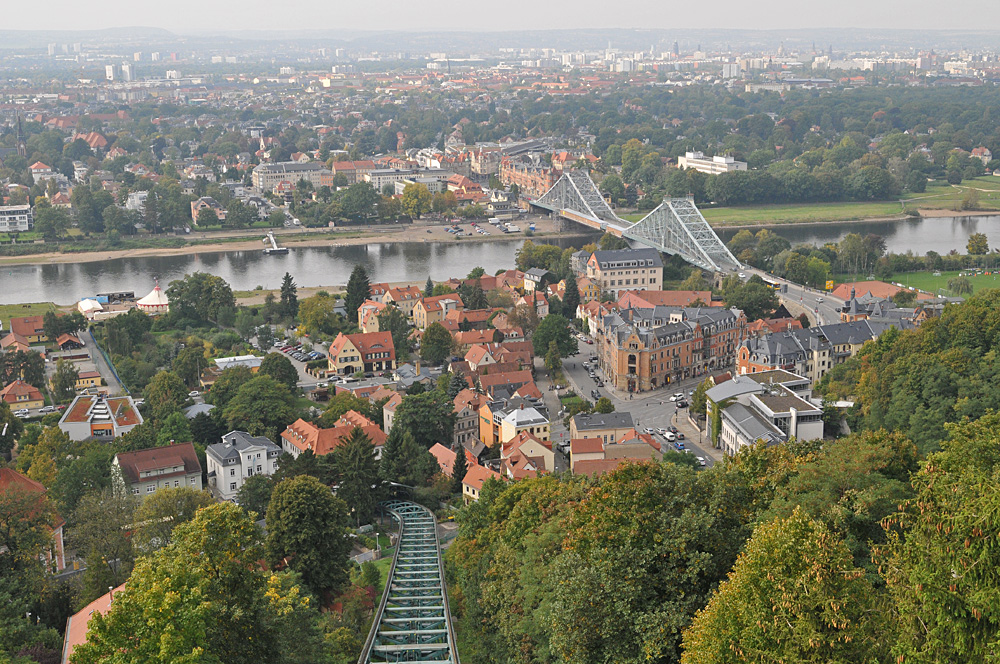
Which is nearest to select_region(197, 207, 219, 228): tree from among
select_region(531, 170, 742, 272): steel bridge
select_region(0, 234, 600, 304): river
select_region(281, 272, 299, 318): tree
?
select_region(0, 234, 600, 304): river

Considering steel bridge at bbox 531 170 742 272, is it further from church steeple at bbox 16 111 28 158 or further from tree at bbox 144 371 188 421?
church steeple at bbox 16 111 28 158

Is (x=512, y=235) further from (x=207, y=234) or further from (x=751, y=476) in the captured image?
(x=751, y=476)

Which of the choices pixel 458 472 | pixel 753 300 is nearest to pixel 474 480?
pixel 458 472

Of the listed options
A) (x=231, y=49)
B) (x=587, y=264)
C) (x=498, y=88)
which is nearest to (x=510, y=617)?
(x=587, y=264)

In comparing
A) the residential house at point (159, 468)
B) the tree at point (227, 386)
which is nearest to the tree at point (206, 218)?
the tree at point (227, 386)

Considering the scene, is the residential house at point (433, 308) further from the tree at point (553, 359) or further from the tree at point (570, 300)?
the tree at point (553, 359)

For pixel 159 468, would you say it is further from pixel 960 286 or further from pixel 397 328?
pixel 960 286
